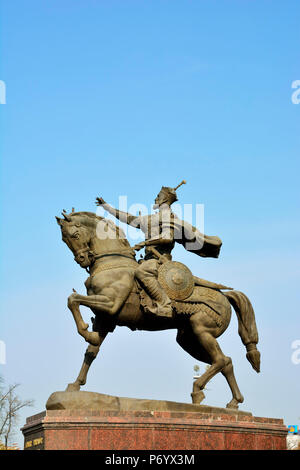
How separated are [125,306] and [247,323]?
2.45 metres

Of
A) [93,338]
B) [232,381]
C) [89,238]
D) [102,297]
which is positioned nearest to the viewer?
[102,297]

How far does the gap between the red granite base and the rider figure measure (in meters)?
1.89

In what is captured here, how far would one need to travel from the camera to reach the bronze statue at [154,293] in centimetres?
1361

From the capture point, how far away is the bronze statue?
536 inches

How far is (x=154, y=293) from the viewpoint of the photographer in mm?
13633

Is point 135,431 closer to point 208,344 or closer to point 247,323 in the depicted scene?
point 208,344

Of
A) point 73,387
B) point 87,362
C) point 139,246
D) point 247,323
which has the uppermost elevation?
point 139,246

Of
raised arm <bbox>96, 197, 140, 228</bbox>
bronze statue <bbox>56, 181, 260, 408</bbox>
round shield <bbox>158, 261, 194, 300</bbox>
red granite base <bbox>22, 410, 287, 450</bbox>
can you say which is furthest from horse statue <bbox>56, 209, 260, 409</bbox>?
red granite base <bbox>22, 410, 287, 450</bbox>

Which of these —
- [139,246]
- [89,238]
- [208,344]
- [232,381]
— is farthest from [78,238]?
[232,381]

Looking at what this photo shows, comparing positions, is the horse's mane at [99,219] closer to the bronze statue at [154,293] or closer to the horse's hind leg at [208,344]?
the bronze statue at [154,293]

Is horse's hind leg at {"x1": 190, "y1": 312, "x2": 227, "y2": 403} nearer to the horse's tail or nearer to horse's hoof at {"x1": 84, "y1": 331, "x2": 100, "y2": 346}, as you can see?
the horse's tail

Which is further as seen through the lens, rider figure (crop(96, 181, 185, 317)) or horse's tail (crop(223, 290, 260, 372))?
horse's tail (crop(223, 290, 260, 372))
